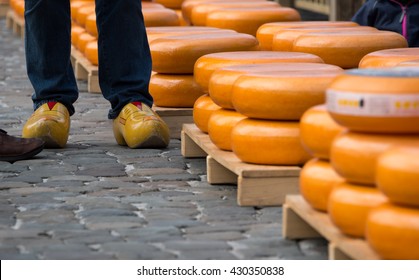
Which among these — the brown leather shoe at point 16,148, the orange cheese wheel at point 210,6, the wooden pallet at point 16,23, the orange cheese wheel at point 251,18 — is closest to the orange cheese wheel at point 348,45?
the brown leather shoe at point 16,148

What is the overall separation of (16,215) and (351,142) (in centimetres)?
120

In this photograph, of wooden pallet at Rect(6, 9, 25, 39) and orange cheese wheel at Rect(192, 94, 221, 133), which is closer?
orange cheese wheel at Rect(192, 94, 221, 133)

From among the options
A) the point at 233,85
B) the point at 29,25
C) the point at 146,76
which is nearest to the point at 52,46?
the point at 29,25

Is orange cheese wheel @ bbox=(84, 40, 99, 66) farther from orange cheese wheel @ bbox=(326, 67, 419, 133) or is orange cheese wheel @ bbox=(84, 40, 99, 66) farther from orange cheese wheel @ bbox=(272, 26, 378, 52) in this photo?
orange cheese wheel @ bbox=(326, 67, 419, 133)

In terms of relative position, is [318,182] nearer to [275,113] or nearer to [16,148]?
[275,113]

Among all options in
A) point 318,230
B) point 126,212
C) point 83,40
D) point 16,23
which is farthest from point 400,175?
point 16,23

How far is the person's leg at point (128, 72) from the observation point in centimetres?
449

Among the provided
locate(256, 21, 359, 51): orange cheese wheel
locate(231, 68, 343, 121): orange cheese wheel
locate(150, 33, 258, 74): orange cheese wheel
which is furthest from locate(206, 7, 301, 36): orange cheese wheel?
locate(231, 68, 343, 121): orange cheese wheel

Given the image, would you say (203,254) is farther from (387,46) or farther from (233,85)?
(387,46)

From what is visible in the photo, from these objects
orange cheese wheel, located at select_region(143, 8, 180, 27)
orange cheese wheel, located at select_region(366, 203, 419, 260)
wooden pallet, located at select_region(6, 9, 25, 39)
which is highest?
orange cheese wheel, located at select_region(366, 203, 419, 260)

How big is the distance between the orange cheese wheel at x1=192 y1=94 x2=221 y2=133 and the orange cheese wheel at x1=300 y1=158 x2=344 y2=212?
1103 mm

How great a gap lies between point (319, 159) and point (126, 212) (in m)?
0.71

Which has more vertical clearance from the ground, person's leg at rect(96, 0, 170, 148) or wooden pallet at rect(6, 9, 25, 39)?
person's leg at rect(96, 0, 170, 148)

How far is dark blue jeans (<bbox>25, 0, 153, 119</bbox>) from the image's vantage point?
4.54 meters
